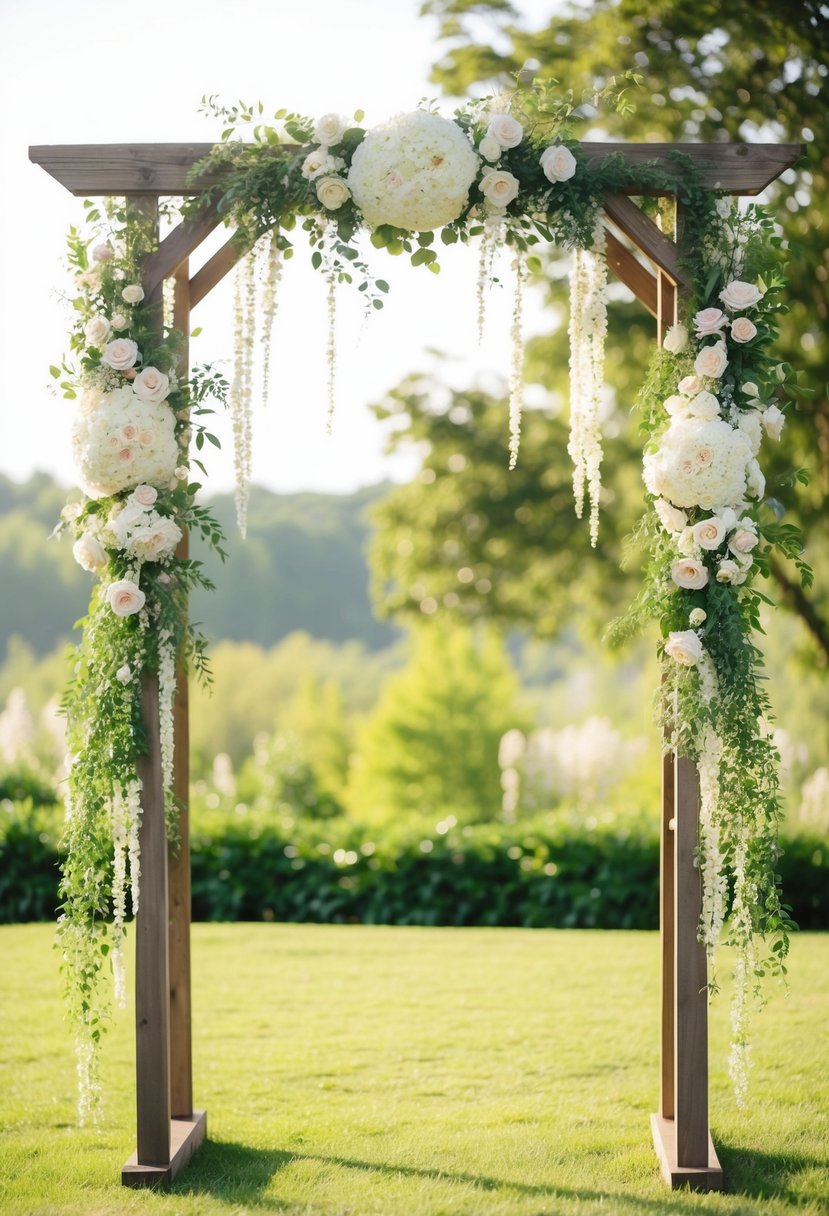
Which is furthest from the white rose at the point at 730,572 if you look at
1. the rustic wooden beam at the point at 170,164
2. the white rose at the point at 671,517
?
the rustic wooden beam at the point at 170,164

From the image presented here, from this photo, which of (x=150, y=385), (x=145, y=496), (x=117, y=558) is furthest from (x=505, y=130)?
(x=117, y=558)

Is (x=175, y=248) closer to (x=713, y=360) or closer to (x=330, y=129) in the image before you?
(x=330, y=129)

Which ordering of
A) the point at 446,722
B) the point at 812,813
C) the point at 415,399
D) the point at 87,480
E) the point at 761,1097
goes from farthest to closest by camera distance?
the point at 446,722 < the point at 415,399 < the point at 812,813 < the point at 761,1097 < the point at 87,480

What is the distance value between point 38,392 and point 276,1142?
250 cm

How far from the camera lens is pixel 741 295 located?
10.4 ft

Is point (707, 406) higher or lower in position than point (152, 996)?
higher

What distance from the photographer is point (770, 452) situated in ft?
29.1

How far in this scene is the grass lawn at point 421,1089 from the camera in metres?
3.16

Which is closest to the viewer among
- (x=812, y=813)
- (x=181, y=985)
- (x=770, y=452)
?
(x=181, y=985)

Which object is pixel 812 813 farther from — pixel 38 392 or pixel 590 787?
pixel 38 392

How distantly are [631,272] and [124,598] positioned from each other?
1.95 meters

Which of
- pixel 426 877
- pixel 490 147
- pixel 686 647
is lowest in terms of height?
pixel 426 877

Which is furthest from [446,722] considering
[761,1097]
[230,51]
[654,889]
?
[761,1097]

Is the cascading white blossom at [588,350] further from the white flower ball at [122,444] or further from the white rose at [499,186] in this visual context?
the white flower ball at [122,444]
